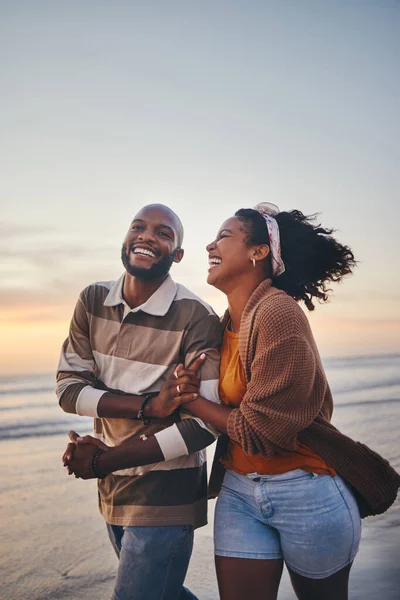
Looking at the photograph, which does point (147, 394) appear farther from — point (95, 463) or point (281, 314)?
point (281, 314)

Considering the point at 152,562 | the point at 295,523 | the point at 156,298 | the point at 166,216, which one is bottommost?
the point at 152,562

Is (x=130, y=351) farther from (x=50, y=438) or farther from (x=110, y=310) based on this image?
(x=50, y=438)

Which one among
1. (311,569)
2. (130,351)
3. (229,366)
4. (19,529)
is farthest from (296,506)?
(19,529)

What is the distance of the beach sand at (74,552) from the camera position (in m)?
4.44

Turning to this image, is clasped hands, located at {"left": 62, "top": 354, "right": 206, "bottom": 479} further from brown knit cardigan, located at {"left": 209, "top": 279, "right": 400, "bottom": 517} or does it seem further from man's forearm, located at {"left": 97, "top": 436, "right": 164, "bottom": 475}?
brown knit cardigan, located at {"left": 209, "top": 279, "right": 400, "bottom": 517}

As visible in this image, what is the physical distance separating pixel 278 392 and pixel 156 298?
0.92m

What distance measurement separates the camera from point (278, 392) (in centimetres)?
276

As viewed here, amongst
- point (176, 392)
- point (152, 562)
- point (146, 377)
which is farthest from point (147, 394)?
point (152, 562)

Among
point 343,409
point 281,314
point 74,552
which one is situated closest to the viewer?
point 281,314

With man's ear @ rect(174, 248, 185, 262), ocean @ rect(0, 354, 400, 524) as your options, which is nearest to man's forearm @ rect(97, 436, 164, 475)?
man's ear @ rect(174, 248, 185, 262)

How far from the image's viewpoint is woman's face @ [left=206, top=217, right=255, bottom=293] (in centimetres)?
333

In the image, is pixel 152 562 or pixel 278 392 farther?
pixel 152 562

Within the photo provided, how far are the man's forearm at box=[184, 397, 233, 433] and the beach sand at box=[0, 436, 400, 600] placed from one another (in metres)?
1.95

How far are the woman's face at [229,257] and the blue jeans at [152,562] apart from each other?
1294 millimetres
